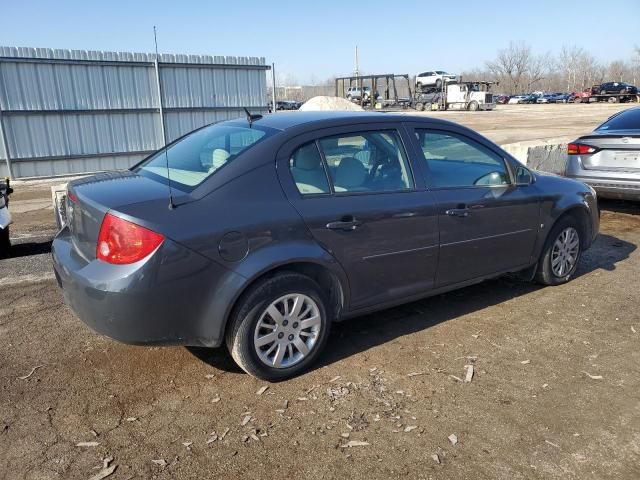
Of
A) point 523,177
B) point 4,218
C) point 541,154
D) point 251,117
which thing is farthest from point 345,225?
point 541,154

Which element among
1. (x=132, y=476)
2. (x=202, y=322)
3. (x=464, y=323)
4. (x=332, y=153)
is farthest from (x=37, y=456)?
(x=464, y=323)

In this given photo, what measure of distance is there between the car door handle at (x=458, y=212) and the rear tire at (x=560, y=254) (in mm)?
1225

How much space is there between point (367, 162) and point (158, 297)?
1.72 metres

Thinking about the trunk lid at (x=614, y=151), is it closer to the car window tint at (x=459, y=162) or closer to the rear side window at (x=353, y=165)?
the car window tint at (x=459, y=162)

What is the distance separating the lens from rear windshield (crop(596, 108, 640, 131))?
25.4 ft

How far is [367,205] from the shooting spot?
3633 millimetres

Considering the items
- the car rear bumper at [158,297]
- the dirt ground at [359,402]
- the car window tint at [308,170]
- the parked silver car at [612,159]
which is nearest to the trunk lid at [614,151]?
the parked silver car at [612,159]

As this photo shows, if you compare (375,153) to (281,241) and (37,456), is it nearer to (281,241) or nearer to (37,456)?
(281,241)

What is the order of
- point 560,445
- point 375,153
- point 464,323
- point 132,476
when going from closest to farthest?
point 132,476, point 560,445, point 375,153, point 464,323

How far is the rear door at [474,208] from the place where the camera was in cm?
407

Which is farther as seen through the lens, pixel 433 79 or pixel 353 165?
pixel 433 79

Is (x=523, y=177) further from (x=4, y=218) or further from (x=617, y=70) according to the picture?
(x=617, y=70)

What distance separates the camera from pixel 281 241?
3.27 m

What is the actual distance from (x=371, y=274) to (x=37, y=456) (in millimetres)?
2192
